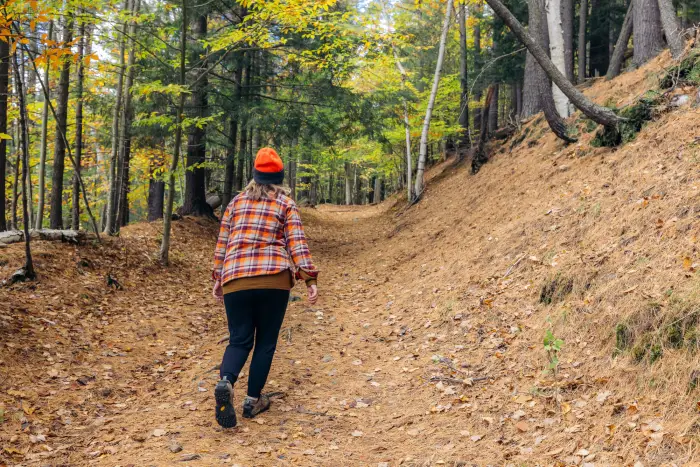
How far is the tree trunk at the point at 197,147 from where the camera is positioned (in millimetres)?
12242

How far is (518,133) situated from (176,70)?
9497mm

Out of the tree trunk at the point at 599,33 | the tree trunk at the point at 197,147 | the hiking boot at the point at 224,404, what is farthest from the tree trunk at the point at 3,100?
the tree trunk at the point at 599,33

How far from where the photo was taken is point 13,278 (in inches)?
264

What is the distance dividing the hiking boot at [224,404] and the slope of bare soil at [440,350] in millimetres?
110

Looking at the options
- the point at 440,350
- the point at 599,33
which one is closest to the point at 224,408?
the point at 440,350

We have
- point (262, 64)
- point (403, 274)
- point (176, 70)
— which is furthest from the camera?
point (262, 64)

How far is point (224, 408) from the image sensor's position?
394 centimetres

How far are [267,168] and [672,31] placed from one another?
338 inches

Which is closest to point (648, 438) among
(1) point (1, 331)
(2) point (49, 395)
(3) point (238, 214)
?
(3) point (238, 214)

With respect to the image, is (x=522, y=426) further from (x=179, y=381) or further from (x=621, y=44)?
(x=621, y=44)

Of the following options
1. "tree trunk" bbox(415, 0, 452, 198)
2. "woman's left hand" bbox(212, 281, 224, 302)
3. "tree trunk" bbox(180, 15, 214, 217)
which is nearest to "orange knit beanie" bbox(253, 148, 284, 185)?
"woman's left hand" bbox(212, 281, 224, 302)

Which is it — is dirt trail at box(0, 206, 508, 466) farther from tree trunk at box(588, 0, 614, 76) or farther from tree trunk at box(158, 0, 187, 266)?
tree trunk at box(588, 0, 614, 76)

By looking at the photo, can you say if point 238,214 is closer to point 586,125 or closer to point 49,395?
point 49,395

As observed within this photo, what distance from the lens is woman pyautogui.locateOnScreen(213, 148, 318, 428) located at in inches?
156
